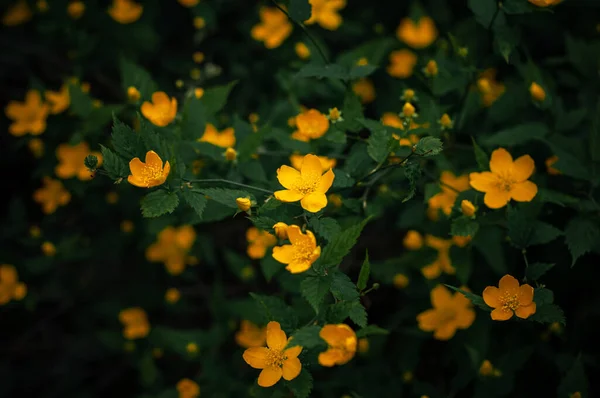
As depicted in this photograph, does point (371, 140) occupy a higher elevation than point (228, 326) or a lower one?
higher

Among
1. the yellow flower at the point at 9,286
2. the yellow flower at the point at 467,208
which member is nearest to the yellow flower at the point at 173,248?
the yellow flower at the point at 9,286

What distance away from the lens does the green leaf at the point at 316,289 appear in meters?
1.67

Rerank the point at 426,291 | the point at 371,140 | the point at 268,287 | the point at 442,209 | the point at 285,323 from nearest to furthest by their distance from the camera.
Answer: the point at 285,323 → the point at 371,140 → the point at 442,209 → the point at 426,291 → the point at 268,287

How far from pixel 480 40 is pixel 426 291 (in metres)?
1.55

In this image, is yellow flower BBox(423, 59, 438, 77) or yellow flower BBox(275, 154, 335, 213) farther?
yellow flower BBox(423, 59, 438, 77)

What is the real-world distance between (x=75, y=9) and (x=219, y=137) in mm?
1574

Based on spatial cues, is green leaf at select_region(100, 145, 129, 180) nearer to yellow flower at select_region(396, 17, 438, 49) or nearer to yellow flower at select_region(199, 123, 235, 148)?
yellow flower at select_region(199, 123, 235, 148)

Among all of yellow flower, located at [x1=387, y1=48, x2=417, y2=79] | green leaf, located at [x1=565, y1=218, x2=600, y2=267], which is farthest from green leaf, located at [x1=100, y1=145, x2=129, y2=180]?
yellow flower, located at [x1=387, y1=48, x2=417, y2=79]

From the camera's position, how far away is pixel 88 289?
150 inches

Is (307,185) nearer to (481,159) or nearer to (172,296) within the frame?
(481,159)

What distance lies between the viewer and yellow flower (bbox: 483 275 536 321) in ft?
6.08

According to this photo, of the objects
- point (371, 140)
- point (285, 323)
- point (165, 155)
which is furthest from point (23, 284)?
point (371, 140)

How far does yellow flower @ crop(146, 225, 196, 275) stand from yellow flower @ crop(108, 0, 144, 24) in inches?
58.5

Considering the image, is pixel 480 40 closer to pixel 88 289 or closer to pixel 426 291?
pixel 426 291
